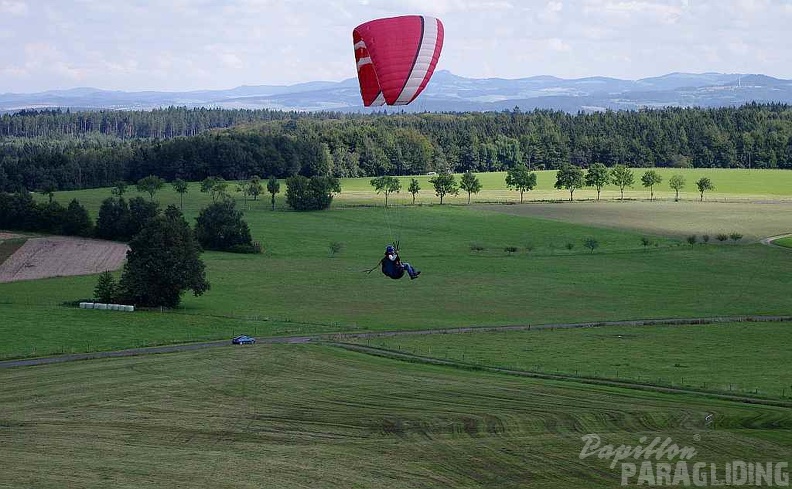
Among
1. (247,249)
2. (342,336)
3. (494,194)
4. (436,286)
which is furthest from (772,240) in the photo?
(342,336)

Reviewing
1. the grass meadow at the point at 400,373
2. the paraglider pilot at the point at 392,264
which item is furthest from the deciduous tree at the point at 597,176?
the paraglider pilot at the point at 392,264

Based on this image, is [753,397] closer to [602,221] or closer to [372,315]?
[372,315]

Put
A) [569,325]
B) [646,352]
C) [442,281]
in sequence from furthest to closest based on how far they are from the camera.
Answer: [442,281] < [569,325] < [646,352]

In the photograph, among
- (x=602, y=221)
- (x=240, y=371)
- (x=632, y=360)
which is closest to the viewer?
(x=240, y=371)

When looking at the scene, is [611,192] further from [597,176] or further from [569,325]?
[569,325]

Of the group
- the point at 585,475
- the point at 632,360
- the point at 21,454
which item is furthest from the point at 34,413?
the point at 632,360
